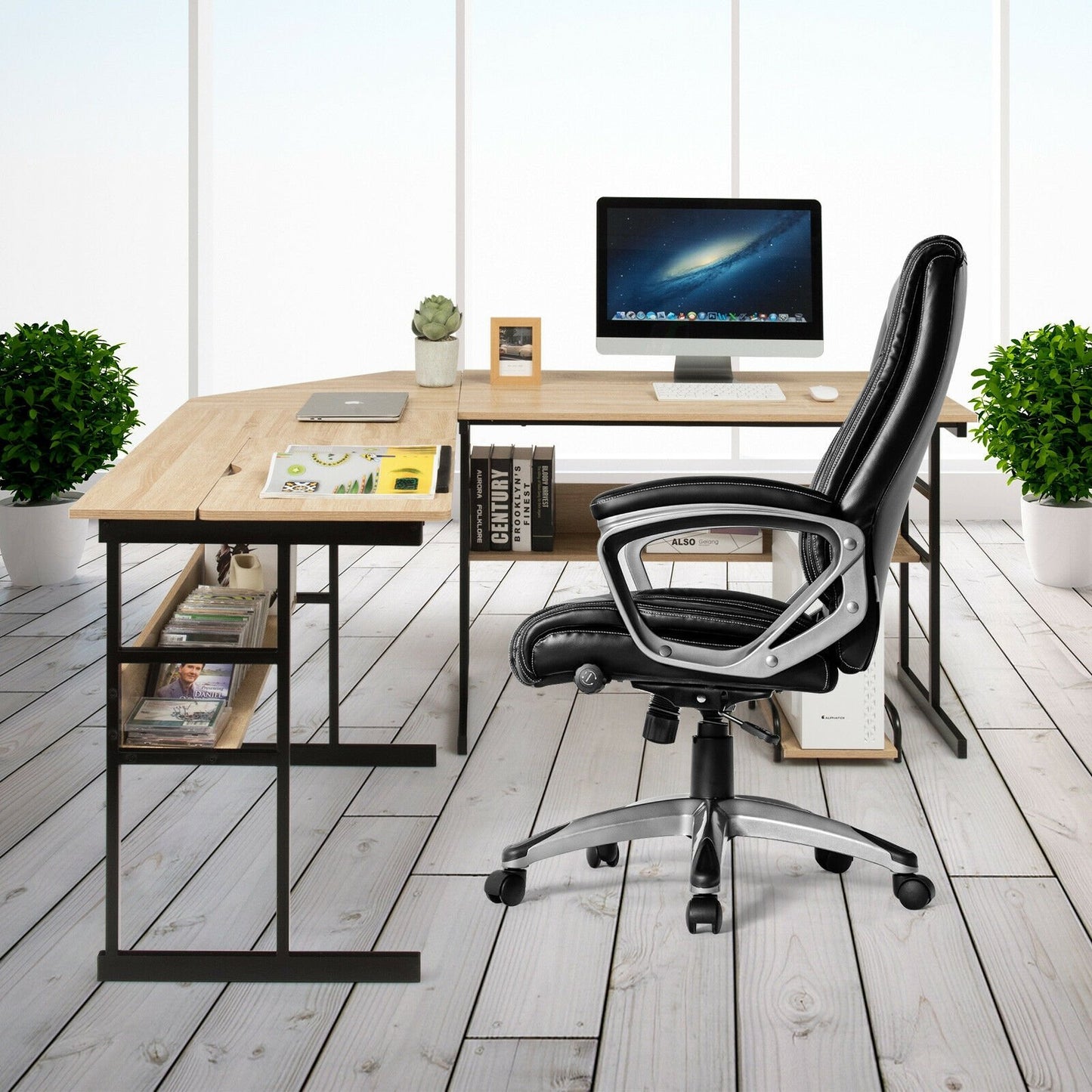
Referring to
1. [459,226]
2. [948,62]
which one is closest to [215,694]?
[459,226]

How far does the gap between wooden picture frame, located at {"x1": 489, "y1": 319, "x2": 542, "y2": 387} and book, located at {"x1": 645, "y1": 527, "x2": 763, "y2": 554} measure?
1.68ft

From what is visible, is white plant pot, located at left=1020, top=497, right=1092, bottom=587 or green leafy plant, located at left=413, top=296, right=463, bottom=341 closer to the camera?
green leafy plant, located at left=413, top=296, right=463, bottom=341

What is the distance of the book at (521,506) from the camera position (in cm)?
305

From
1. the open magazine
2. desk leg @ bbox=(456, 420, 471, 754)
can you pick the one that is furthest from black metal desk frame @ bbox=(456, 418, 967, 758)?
the open magazine

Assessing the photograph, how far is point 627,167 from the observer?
17.8 ft

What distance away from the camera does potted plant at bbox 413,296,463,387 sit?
3074 millimetres

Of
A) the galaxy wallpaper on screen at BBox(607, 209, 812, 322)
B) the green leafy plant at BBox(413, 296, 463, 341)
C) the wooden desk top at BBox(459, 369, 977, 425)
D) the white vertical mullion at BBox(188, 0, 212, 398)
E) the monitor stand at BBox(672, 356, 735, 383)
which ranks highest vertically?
the white vertical mullion at BBox(188, 0, 212, 398)

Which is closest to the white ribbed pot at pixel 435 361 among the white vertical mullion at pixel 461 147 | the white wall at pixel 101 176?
the white vertical mullion at pixel 461 147

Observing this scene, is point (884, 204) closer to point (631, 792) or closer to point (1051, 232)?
point (1051, 232)

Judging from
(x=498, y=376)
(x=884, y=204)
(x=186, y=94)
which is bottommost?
(x=498, y=376)

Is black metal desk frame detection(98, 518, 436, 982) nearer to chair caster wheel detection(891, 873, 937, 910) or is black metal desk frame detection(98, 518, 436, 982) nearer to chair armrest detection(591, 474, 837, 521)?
chair armrest detection(591, 474, 837, 521)

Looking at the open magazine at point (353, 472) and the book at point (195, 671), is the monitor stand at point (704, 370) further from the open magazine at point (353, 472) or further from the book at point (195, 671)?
the book at point (195, 671)

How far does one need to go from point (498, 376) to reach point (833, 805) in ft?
4.23

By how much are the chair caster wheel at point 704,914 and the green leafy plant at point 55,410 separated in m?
2.60
